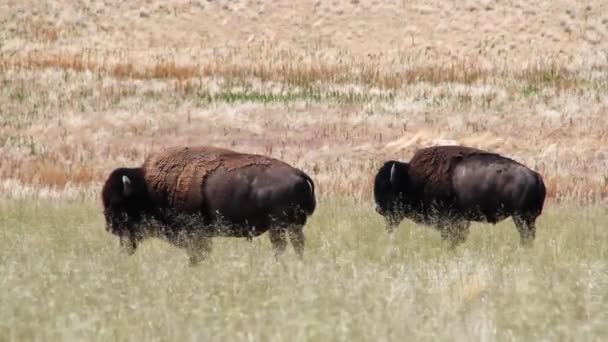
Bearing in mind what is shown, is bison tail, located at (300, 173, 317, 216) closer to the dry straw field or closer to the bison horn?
the dry straw field

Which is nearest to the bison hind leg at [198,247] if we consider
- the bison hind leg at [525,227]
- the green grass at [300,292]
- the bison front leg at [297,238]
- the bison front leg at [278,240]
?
the green grass at [300,292]

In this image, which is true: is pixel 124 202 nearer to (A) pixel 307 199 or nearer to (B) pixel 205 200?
(B) pixel 205 200

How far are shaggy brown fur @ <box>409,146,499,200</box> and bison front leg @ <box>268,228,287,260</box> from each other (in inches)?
85.4

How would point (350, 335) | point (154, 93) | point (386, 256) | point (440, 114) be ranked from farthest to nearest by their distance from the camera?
point (154, 93) → point (440, 114) → point (386, 256) → point (350, 335)

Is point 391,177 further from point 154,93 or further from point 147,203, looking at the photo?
point 154,93

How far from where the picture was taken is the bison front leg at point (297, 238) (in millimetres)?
10344

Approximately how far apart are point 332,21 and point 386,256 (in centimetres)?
4112

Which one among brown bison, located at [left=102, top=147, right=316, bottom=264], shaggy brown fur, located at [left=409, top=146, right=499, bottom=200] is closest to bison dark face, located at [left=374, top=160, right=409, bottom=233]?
shaggy brown fur, located at [left=409, top=146, right=499, bottom=200]

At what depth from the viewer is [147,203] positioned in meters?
10.6

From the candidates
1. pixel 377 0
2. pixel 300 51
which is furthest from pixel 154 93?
pixel 377 0

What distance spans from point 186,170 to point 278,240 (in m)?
1.08

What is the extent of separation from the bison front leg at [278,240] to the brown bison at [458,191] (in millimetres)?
1924

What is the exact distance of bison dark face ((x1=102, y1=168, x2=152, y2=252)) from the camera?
10562 mm

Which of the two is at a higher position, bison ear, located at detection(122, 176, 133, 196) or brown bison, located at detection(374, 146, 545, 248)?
bison ear, located at detection(122, 176, 133, 196)
